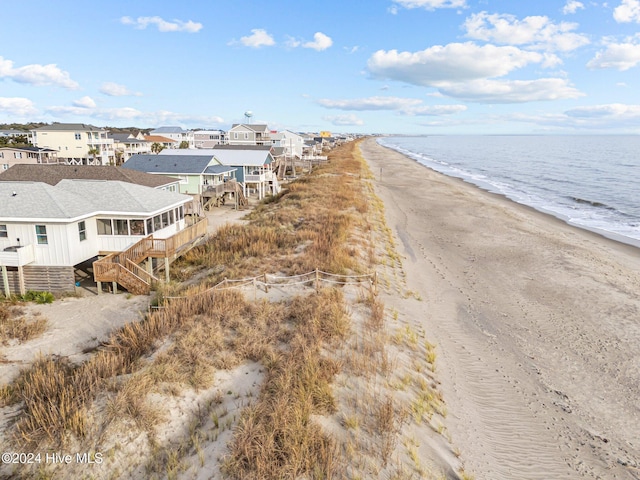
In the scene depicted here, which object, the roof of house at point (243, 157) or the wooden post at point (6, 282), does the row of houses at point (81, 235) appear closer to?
the wooden post at point (6, 282)

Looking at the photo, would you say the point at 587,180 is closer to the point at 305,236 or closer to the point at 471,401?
the point at 305,236

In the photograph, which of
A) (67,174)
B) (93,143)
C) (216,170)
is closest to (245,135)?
(93,143)

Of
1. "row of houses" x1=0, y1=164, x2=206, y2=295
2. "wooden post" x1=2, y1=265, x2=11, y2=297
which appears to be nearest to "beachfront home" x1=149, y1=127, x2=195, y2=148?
"row of houses" x1=0, y1=164, x2=206, y2=295

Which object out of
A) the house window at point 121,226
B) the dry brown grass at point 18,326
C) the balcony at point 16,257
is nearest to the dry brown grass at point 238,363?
the dry brown grass at point 18,326

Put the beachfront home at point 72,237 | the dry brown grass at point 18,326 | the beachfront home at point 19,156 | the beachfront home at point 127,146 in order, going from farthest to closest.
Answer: the beachfront home at point 127,146
the beachfront home at point 19,156
the beachfront home at point 72,237
the dry brown grass at point 18,326

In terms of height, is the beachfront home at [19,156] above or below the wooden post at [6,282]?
above

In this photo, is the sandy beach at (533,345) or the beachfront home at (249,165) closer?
the sandy beach at (533,345)

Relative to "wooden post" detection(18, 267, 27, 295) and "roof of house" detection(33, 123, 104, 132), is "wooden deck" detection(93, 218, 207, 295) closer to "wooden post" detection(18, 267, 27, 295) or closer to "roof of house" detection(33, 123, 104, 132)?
"wooden post" detection(18, 267, 27, 295)

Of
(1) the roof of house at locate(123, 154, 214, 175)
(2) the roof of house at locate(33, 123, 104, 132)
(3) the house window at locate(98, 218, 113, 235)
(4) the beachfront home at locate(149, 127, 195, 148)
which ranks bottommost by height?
(3) the house window at locate(98, 218, 113, 235)

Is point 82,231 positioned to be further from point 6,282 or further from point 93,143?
point 93,143
